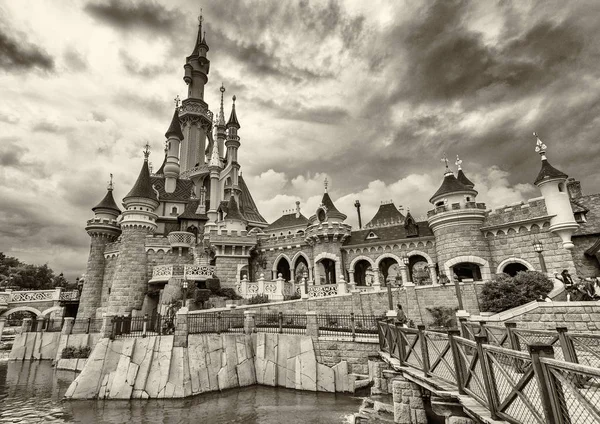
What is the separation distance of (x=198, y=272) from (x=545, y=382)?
83.4ft

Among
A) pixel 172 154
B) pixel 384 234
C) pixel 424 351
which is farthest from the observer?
pixel 172 154

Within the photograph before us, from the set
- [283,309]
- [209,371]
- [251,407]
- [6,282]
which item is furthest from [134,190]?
[6,282]

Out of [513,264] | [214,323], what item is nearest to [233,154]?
[214,323]

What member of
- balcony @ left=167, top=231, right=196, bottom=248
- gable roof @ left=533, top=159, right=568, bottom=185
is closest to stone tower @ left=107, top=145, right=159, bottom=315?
balcony @ left=167, top=231, right=196, bottom=248

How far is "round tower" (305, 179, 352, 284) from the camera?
85.6 feet

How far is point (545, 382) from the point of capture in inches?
128

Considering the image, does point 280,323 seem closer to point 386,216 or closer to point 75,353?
point 75,353

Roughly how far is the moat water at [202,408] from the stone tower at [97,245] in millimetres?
15537

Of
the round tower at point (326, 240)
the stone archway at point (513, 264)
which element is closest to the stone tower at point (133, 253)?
the round tower at point (326, 240)

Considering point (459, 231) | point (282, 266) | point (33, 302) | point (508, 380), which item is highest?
point (459, 231)

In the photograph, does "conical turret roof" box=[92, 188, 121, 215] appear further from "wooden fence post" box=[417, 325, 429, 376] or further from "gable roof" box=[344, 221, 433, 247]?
"wooden fence post" box=[417, 325, 429, 376]

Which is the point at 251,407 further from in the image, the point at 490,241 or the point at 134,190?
the point at 134,190

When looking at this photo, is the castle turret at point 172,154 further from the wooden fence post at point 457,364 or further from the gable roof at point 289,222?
the wooden fence post at point 457,364

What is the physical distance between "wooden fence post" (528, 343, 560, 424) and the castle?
1351 cm
